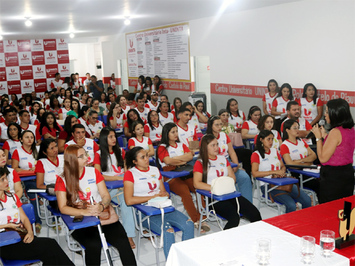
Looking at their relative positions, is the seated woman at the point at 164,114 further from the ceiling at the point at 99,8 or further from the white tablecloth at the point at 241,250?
the white tablecloth at the point at 241,250

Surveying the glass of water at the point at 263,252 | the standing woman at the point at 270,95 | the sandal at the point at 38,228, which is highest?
the standing woman at the point at 270,95

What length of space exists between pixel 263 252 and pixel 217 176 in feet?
6.43

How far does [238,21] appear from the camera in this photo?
905 cm

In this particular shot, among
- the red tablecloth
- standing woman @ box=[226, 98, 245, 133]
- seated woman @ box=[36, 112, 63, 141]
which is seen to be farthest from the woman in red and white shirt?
the red tablecloth

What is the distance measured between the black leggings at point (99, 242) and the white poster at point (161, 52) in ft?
26.2

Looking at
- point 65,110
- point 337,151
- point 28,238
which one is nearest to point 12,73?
point 65,110

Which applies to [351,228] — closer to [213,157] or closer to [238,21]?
[213,157]

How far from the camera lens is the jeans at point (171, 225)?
369cm

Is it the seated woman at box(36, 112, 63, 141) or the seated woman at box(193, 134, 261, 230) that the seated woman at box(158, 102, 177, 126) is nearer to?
the seated woman at box(36, 112, 63, 141)

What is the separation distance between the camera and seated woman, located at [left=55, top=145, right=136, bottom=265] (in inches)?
135

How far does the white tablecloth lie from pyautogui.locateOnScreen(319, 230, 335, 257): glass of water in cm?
3

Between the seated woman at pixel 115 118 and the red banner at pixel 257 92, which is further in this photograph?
the seated woman at pixel 115 118

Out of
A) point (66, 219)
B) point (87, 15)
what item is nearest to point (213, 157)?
point (66, 219)

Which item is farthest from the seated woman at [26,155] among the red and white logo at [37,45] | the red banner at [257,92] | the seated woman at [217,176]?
the red and white logo at [37,45]
